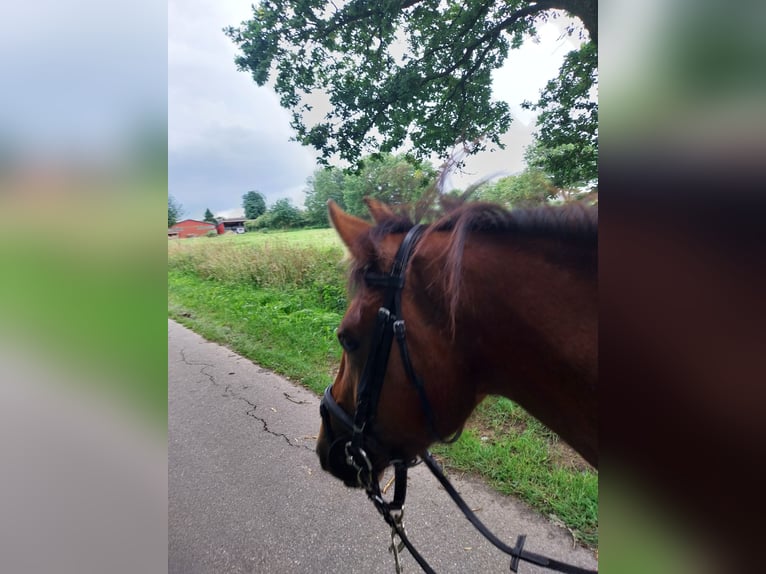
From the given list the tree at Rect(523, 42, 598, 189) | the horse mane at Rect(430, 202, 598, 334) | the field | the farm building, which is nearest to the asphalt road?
the field

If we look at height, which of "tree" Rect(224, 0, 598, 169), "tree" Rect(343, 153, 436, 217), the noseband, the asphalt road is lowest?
the asphalt road

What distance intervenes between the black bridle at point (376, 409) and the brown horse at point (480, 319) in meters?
0.02

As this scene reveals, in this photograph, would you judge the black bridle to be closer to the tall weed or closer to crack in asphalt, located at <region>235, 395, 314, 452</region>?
crack in asphalt, located at <region>235, 395, 314, 452</region>

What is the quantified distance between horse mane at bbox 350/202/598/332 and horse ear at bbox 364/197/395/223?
0.18 metres

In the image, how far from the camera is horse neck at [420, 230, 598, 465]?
912mm

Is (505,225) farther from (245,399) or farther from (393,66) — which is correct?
(245,399)

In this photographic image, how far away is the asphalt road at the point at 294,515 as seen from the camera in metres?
2.03

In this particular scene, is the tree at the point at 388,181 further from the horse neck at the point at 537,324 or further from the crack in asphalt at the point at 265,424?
the crack in asphalt at the point at 265,424

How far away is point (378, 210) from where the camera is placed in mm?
1366

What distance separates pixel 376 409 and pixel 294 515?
1637 mm
